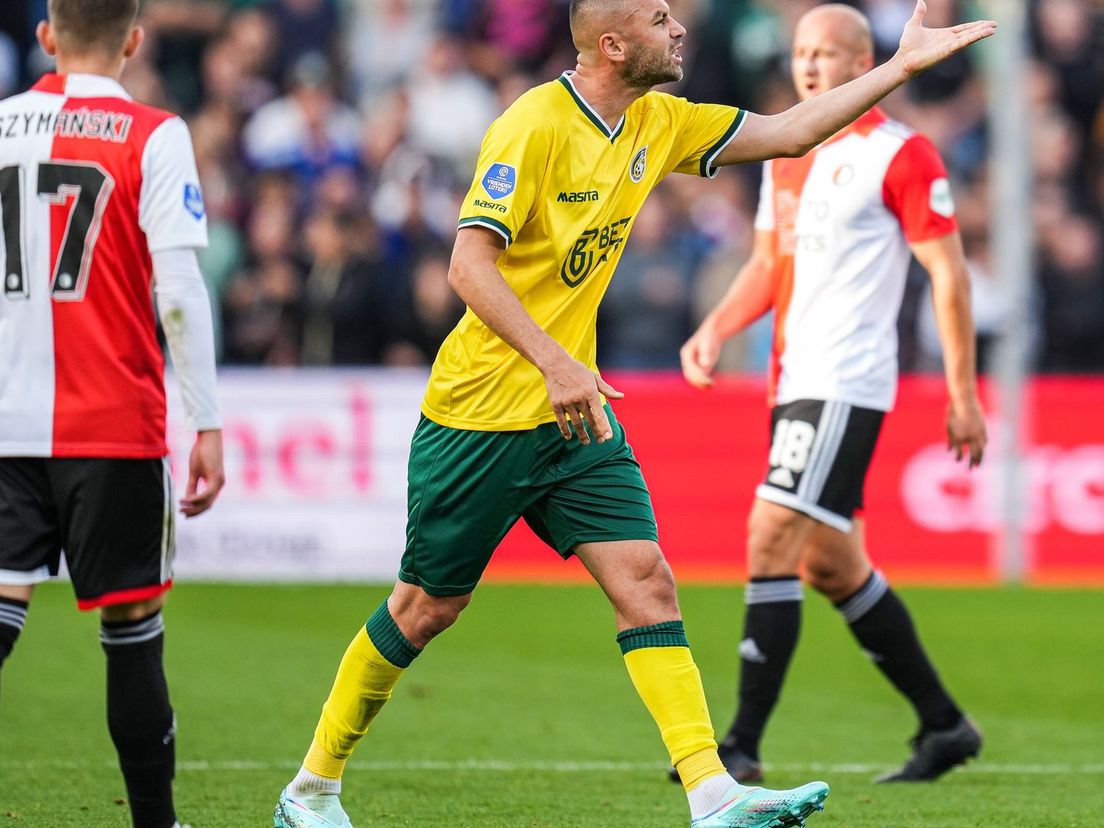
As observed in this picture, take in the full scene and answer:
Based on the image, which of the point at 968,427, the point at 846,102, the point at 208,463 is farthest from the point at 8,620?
the point at 968,427

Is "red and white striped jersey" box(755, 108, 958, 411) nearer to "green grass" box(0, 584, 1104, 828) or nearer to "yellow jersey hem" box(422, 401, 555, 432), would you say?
"green grass" box(0, 584, 1104, 828)

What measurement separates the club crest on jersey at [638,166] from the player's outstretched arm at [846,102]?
0.89 feet

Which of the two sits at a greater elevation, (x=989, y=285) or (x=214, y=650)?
(x=989, y=285)

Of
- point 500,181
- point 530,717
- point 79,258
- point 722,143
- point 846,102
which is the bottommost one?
point 530,717

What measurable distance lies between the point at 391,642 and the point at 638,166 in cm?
152

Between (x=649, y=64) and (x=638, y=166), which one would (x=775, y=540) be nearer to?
(x=638, y=166)

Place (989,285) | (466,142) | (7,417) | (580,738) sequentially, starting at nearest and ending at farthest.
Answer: (7,417) → (580,738) → (989,285) → (466,142)

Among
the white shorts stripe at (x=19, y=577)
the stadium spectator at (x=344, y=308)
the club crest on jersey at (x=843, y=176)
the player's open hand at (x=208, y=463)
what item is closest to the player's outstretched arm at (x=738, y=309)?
the club crest on jersey at (x=843, y=176)

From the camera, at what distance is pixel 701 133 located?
525 centimetres

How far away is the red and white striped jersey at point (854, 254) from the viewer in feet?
21.1

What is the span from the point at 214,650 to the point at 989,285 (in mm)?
7717

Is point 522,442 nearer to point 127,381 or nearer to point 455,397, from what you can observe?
point 455,397

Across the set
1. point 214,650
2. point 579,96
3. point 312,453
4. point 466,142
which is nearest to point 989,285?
point 466,142

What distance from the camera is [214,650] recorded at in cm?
973
